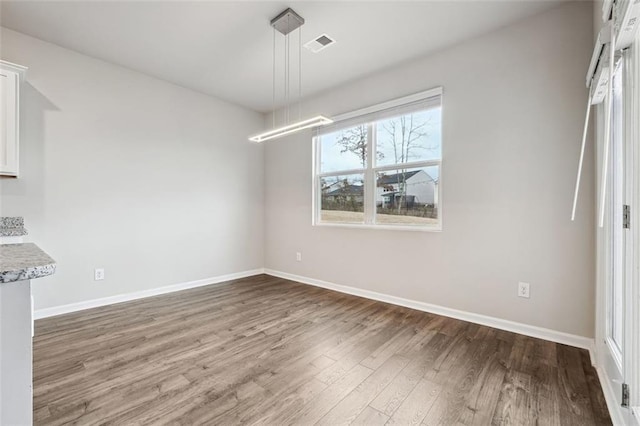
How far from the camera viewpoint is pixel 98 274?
10.8ft

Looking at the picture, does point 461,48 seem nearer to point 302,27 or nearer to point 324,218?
point 302,27

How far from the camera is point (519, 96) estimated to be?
2.58m

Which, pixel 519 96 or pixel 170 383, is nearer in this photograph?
pixel 170 383

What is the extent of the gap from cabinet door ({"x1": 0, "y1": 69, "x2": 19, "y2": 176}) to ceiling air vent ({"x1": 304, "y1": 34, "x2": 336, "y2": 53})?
270 cm

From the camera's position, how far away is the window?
125 inches

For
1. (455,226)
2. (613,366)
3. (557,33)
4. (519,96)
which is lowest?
(613,366)

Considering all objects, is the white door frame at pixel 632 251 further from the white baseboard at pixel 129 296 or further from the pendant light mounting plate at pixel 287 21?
the white baseboard at pixel 129 296

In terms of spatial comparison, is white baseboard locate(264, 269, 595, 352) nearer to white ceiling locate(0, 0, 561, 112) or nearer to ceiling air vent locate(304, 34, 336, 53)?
white ceiling locate(0, 0, 561, 112)

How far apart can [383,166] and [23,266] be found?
333 cm

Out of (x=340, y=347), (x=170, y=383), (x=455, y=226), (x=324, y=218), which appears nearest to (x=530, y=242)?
(x=455, y=226)

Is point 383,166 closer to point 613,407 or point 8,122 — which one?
point 613,407

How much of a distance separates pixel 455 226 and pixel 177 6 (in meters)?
3.32

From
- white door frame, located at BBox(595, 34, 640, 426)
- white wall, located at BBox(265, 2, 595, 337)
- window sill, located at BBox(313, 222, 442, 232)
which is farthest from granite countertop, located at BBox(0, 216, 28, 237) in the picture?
white door frame, located at BBox(595, 34, 640, 426)

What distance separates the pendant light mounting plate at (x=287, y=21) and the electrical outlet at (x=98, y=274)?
130 inches
